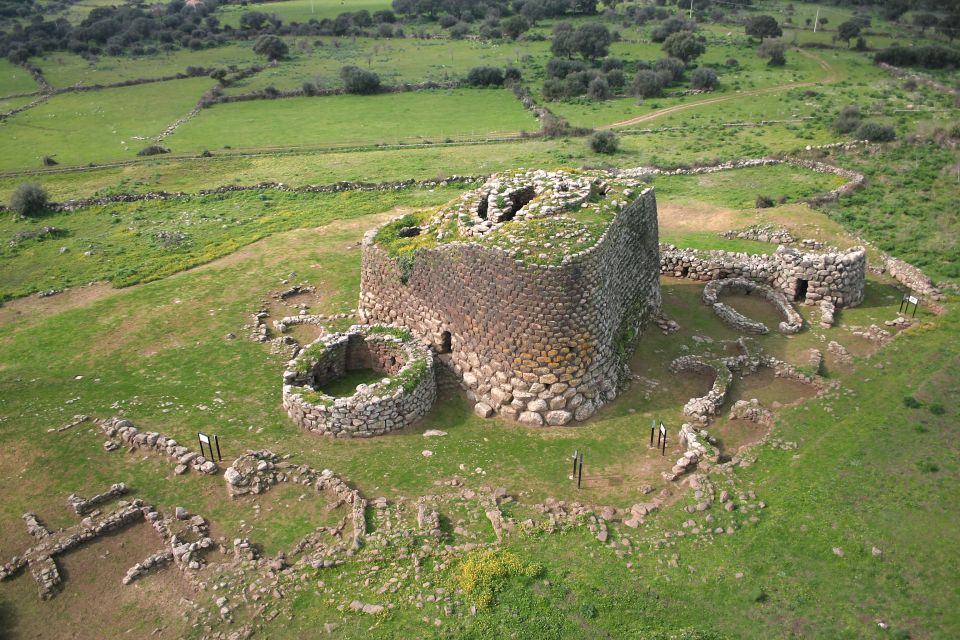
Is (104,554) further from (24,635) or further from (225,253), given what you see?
(225,253)

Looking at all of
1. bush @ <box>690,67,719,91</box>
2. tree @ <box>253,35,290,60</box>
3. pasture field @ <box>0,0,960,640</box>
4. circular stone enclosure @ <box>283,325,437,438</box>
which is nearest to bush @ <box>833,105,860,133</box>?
pasture field @ <box>0,0,960,640</box>

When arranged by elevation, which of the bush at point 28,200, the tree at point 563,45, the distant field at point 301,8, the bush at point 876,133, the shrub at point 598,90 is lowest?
the bush at point 28,200

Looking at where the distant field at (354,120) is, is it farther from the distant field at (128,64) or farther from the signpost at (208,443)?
the signpost at (208,443)

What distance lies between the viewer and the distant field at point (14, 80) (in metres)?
84.9

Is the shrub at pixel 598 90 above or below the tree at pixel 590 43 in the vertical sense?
below

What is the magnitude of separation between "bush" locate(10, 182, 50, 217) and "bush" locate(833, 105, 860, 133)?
5491cm

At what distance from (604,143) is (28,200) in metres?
38.1

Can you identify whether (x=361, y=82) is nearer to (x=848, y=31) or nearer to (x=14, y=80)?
(x=14, y=80)

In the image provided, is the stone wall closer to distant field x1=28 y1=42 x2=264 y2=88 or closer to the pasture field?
the pasture field

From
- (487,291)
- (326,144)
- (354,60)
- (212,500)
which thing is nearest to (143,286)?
(212,500)

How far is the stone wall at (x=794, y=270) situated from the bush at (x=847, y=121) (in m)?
27.0

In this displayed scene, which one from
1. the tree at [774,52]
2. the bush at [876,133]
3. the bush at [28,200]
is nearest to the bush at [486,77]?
the tree at [774,52]

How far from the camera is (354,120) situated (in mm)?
67000

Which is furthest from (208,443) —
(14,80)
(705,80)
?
(14,80)
